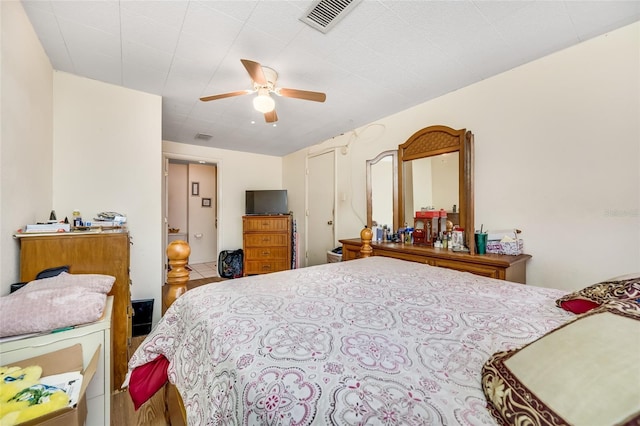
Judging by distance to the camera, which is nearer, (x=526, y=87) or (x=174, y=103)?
(x=526, y=87)

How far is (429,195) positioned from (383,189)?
0.63 metres

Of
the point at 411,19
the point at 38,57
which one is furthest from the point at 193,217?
the point at 411,19

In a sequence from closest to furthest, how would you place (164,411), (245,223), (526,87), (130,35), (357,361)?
(357,361) → (164,411) → (130,35) → (526,87) → (245,223)

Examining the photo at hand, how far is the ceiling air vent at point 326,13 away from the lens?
147 cm

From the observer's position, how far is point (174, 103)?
110 inches

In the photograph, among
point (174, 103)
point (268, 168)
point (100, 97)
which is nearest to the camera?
point (100, 97)

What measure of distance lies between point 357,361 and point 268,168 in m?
5.05

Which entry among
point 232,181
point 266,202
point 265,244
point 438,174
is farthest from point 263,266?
point 438,174

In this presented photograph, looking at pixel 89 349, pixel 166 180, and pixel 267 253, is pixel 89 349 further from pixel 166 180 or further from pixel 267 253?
pixel 166 180

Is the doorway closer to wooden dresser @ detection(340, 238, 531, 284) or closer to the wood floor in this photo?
the wood floor

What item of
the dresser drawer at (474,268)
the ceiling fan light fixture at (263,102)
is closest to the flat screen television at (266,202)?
the ceiling fan light fixture at (263,102)

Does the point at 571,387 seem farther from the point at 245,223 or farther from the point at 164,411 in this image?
the point at 245,223

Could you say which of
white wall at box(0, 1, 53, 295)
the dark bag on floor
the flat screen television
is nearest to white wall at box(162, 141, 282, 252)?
the dark bag on floor

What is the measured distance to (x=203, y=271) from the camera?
5.08 m
